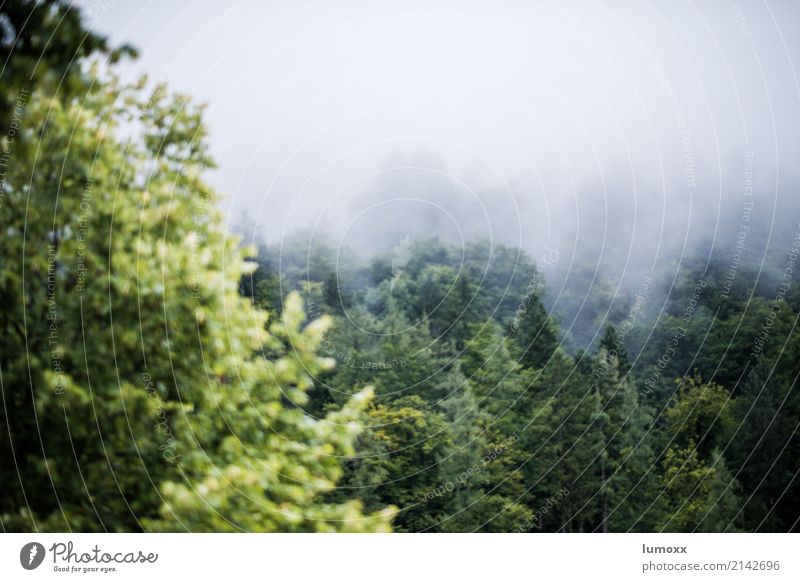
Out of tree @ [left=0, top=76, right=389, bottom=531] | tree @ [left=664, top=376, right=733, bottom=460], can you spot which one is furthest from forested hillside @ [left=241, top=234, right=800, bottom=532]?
tree @ [left=0, top=76, right=389, bottom=531]

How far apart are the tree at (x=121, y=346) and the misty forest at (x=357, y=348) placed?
15 millimetres

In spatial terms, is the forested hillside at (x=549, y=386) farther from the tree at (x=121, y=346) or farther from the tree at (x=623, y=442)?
the tree at (x=121, y=346)

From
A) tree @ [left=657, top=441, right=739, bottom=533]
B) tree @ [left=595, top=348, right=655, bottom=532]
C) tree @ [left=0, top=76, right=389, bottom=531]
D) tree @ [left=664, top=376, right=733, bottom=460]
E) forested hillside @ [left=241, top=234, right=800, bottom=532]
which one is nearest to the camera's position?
tree @ [left=0, top=76, right=389, bottom=531]

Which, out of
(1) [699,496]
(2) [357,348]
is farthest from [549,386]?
(2) [357,348]

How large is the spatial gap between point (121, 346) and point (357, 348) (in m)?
4.80

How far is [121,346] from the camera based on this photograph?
441 cm

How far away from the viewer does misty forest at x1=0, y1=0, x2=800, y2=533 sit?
4387 mm

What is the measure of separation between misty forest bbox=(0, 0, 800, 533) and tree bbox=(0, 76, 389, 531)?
2cm

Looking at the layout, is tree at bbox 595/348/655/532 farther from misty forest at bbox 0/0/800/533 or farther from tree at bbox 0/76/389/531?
tree at bbox 0/76/389/531

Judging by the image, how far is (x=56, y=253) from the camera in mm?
4355

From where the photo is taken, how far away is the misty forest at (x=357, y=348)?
14.4 ft

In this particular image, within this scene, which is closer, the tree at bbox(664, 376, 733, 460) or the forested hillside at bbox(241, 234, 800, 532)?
the forested hillside at bbox(241, 234, 800, 532)

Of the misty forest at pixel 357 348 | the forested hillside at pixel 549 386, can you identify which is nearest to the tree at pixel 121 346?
the misty forest at pixel 357 348
